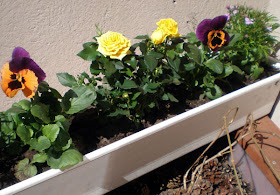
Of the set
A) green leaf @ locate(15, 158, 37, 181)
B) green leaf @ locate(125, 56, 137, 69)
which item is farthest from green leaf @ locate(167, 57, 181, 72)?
green leaf @ locate(15, 158, 37, 181)

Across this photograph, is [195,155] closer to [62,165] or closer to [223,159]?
[223,159]

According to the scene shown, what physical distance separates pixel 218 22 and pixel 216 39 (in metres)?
0.07

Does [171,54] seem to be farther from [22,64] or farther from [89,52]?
[22,64]

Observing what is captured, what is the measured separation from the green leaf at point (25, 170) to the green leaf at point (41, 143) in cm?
13

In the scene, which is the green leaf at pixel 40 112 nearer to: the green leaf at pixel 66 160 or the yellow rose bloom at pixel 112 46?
the green leaf at pixel 66 160

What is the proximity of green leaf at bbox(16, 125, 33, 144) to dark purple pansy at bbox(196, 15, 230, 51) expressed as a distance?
2.44ft

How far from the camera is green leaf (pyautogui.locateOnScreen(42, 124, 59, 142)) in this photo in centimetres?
84

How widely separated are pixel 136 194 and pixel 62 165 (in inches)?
26.5

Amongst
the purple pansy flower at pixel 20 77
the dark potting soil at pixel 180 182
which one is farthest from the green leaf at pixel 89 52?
the dark potting soil at pixel 180 182

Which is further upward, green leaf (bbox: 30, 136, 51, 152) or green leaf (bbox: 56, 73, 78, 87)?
green leaf (bbox: 56, 73, 78, 87)

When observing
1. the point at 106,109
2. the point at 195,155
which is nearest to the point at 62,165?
Result: the point at 106,109

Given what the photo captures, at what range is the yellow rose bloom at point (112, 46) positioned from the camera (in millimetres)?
917

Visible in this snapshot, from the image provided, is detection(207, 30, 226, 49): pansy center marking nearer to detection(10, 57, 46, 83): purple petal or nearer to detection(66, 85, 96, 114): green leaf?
detection(66, 85, 96, 114): green leaf

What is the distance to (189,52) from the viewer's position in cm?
109
